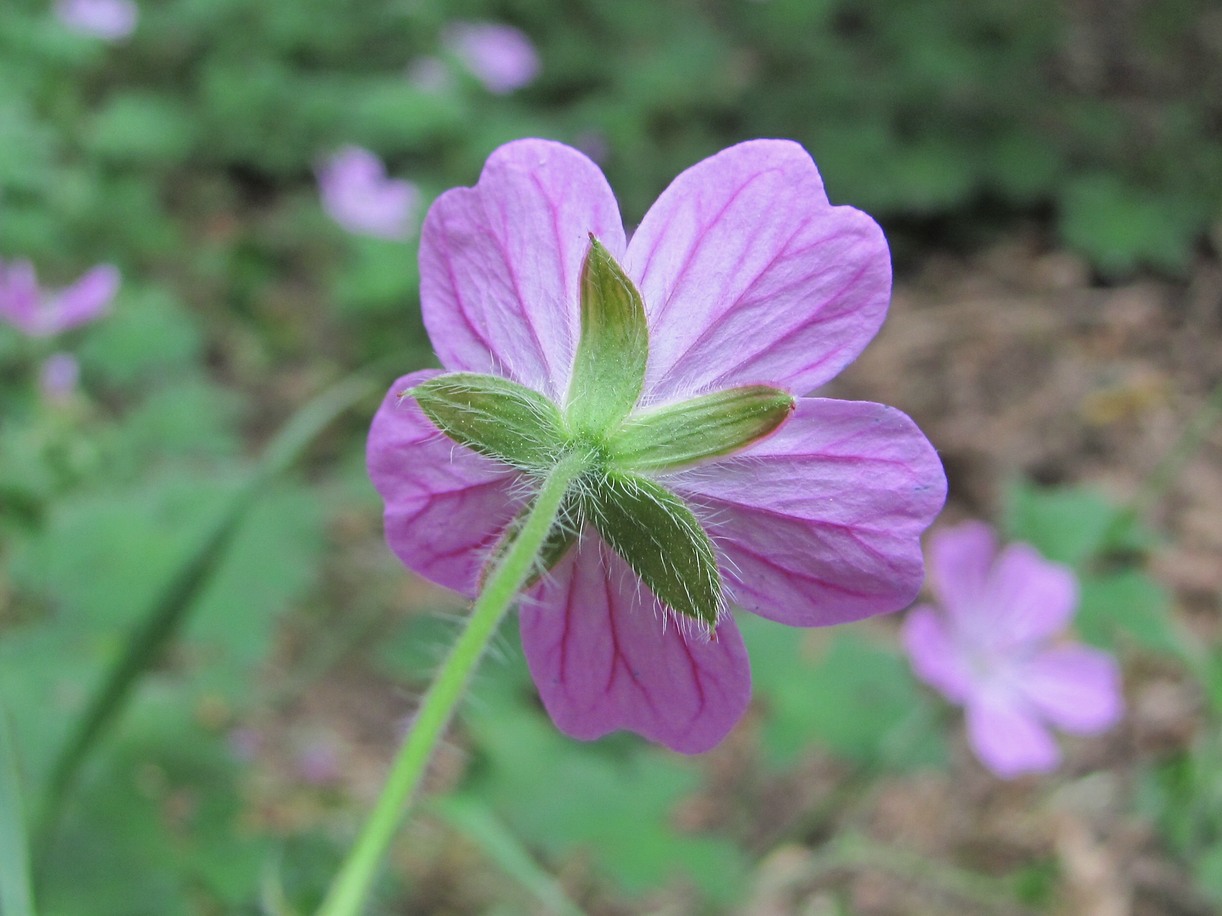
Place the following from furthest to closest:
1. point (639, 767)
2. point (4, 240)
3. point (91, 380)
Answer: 1. point (91, 380)
2. point (4, 240)
3. point (639, 767)

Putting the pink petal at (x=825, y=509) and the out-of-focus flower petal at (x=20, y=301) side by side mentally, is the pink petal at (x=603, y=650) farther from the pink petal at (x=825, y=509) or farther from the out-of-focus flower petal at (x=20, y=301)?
the out-of-focus flower petal at (x=20, y=301)

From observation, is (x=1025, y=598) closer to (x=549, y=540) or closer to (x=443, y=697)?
(x=549, y=540)

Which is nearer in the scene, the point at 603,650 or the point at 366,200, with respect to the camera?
the point at 603,650

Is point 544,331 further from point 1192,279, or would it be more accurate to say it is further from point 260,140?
point 1192,279

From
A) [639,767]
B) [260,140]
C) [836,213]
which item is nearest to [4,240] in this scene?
[260,140]

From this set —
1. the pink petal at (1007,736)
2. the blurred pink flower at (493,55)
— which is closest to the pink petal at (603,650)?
the pink petal at (1007,736)

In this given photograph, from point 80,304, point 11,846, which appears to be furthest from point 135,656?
point 80,304
